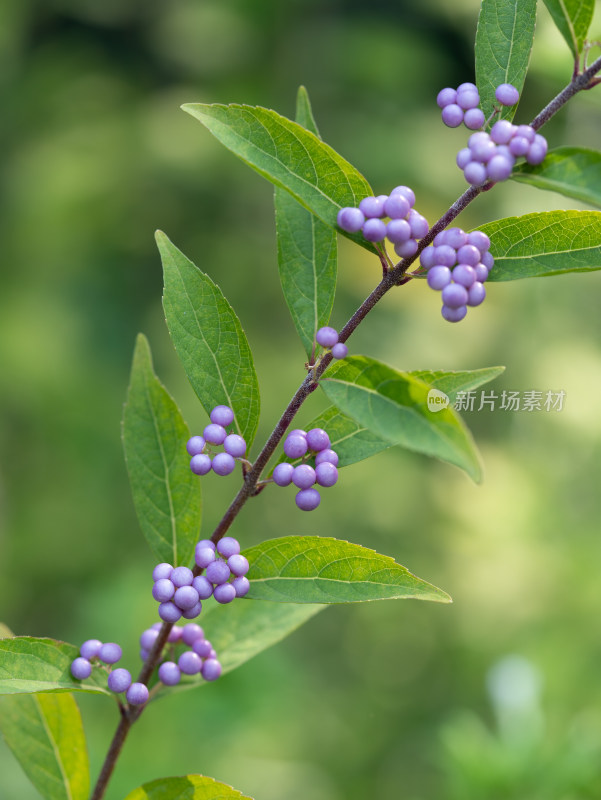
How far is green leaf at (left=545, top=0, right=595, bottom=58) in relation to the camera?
0.70 metres

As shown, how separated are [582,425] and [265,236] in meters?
1.71

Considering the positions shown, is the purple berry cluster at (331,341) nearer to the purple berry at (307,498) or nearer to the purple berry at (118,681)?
the purple berry at (307,498)

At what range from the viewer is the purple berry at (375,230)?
70 cm

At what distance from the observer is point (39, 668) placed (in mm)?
774

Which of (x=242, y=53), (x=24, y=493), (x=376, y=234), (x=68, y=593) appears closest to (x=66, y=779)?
(x=376, y=234)

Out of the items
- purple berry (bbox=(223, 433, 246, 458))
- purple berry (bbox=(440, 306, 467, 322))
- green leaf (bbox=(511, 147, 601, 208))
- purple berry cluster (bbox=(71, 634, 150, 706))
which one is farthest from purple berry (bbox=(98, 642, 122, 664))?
green leaf (bbox=(511, 147, 601, 208))

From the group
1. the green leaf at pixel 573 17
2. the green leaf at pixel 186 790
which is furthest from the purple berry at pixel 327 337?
the green leaf at pixel 186 790

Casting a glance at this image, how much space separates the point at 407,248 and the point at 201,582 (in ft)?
1.15

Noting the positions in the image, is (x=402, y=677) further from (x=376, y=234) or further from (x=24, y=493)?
(x=376, y=234)

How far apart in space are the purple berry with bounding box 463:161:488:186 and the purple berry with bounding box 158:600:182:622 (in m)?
0.45

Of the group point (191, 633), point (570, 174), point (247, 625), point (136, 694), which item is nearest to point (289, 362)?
point (247, 625)

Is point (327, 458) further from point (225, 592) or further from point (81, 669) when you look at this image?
point (81, 669)

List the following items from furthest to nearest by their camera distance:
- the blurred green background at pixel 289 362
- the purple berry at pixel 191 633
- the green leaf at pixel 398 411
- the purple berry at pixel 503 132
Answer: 1. the blurred green background at pixel 289 362
2. the purple berry at pixel 191 633
3. the purple berry at pixel 503 132
4. the green leaf at pixel 398 411

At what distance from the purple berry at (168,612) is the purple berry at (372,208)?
1.26 feet
